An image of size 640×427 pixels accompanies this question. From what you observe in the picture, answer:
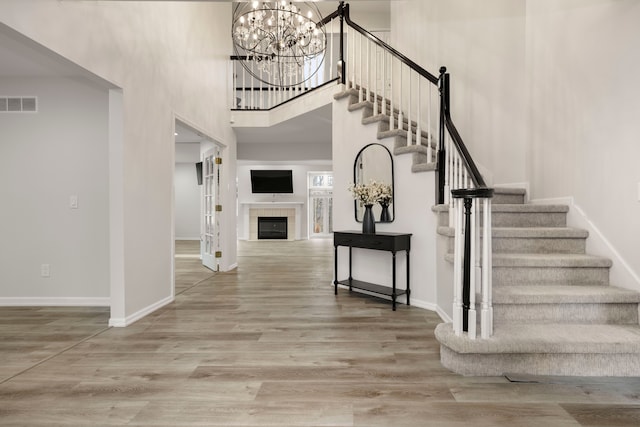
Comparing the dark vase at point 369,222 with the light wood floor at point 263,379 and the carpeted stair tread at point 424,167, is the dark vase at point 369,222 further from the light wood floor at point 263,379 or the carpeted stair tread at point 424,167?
the light wood floor at point 263,379

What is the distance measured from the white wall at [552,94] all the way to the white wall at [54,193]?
4496mm

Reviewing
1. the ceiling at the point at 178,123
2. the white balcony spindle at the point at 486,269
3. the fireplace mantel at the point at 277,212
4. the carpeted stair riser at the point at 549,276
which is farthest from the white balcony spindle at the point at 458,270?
the fireplace mantel at the point at 277,212

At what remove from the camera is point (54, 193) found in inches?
155

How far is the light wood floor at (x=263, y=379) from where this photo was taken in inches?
72.3

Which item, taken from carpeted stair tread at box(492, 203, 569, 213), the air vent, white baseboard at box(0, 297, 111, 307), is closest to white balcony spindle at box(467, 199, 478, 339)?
carpeted stair tread at box(492, 203, 569, 213)

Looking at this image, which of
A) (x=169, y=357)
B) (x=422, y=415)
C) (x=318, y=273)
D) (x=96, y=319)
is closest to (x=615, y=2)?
(x=422, y=415)

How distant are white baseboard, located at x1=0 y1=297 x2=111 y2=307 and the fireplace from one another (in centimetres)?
800

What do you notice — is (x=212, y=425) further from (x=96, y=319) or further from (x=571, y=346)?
(x=96, y=319)

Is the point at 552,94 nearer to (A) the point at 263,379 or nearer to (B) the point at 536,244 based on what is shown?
(B) the point at 536,244

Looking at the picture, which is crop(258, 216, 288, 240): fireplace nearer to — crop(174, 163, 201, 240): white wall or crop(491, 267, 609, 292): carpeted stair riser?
crop(174, 163, 201, 240): white wall

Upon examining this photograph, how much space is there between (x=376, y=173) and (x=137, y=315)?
2.96m

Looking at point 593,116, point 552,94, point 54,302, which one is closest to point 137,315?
point 54,302

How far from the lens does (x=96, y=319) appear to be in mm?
3445

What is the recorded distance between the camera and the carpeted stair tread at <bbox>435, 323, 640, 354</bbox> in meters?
2.15
